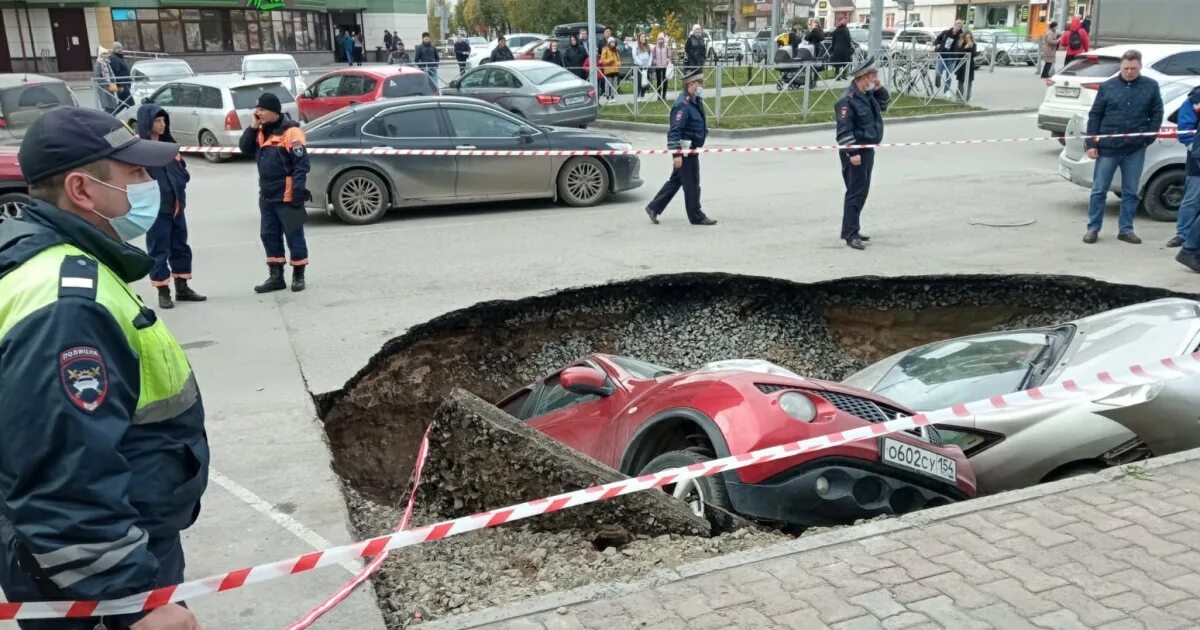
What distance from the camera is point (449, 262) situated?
974 centimetres

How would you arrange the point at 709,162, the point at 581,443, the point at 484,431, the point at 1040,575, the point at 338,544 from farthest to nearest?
the point at 709,162 < the point at 581,443 < the point at 484,431 < the point at 338,544 < the point at 1040,575

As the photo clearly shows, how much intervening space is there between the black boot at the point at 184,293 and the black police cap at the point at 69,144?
6.72 metres

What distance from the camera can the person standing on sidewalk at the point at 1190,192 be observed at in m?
8.66

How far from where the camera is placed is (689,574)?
3525mm

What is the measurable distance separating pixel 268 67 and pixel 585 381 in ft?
74.9

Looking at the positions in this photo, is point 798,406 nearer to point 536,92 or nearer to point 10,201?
point 10,201

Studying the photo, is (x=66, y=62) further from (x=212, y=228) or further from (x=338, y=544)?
(x=338, y=544)

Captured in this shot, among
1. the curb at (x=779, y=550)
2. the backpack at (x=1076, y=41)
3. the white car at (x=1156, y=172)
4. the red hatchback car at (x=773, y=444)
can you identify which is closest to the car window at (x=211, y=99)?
the white car at (x=1156, y=172)

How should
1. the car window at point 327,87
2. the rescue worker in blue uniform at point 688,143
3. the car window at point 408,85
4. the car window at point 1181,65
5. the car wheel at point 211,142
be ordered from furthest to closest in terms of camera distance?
the car window at point 327,87 → the car window at point 408,85 → the car wheel at point 211,142 → the car window at point 1181,65 → the rescue worker in blue uniform at point 688,143

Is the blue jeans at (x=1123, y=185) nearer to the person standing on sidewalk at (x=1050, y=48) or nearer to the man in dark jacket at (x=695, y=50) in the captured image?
the man in dark jacket at (x=695, y=50)

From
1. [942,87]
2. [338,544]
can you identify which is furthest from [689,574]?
[942,87]

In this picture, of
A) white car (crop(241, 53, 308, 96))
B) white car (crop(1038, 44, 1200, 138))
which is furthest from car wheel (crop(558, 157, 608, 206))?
white car (crop(241, 53, 308, 96))

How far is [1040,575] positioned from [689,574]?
4.28 feet

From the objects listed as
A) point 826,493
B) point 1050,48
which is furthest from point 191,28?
point 826,493
